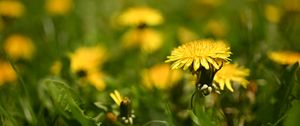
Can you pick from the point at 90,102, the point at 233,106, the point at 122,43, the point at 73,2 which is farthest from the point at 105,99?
the point at 73,2

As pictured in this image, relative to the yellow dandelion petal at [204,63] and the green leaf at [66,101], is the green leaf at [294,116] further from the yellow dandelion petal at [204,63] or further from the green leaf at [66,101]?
the green leaf at [66,101]

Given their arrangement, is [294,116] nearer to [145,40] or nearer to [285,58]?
[285,58]

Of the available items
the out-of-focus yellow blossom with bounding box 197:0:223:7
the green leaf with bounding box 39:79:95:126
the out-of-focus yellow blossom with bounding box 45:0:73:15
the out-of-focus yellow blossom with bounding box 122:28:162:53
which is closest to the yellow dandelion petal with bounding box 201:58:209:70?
the green leaf with bounding box 39:79:95:126

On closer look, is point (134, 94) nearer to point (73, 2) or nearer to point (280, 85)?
point (280, 85)

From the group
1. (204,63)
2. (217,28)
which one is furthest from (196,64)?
(217,28)

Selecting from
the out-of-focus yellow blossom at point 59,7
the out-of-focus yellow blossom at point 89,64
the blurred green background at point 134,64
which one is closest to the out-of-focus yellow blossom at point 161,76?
the blurred green background at point 134,64

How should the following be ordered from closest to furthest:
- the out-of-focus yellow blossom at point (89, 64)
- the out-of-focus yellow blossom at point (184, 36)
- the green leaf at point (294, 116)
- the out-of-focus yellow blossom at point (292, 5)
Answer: the green leaf at point (294, 116) < the out-of-focus yellow blossom at point (89, 64) < the out-of-focus yellow blossom at point (184, 36) < the out-of-focus yellow blossom at point (292, 5)
